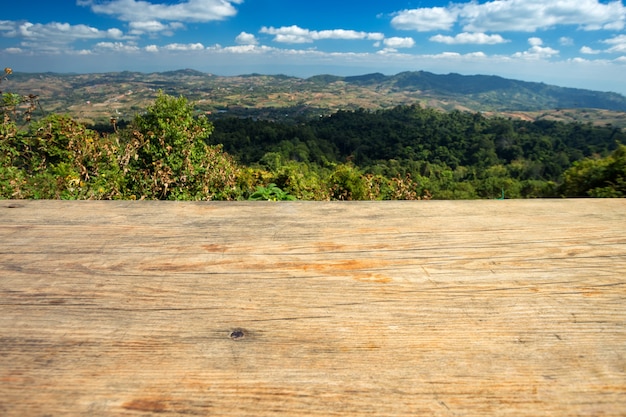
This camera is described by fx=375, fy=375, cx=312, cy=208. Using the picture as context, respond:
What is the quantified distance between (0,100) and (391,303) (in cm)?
472

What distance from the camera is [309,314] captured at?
0.63 m

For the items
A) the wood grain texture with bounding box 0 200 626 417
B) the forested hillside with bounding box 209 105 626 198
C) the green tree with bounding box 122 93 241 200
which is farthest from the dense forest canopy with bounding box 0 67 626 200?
the forested hillside with bounding box 209 105 626 198

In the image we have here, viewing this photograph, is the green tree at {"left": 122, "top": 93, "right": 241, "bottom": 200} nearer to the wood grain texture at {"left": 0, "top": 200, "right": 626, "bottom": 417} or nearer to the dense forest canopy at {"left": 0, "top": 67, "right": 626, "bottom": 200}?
the dense forest canopy at {"left": 0, "top": 67, "right": 626, "bottom": 200}

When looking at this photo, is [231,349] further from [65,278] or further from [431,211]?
[431,211]

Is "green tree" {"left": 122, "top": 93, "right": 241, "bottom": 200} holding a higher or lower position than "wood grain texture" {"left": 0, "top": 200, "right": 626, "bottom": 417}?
lower

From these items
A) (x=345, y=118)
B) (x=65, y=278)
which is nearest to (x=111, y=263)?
(x=65, y=278)

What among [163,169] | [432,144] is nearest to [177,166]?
[163,169]

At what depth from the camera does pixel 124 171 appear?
4.55 metres

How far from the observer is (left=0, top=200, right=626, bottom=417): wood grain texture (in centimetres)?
48

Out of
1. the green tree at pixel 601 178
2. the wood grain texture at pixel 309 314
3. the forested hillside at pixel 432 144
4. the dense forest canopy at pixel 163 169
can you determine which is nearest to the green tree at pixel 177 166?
the dense forest canopy at pixel 163 169

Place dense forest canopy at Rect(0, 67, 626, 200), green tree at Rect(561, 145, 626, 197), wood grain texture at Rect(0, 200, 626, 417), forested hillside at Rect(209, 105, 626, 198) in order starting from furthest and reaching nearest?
forested hillside at Rect(209, 105, 626, 198), green tree at Rect(561, 145, 626, 197), dense forest canopy at Rect(0, 67, 626, 200), wood grain texture at Rect(0, 200, 626, 417)

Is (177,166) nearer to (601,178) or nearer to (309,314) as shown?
(309,314)

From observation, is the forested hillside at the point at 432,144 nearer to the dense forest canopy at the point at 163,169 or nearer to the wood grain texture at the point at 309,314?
the dense forest canopy at the point at 163,169

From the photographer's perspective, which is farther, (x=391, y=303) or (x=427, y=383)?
(x=391, y=303)
